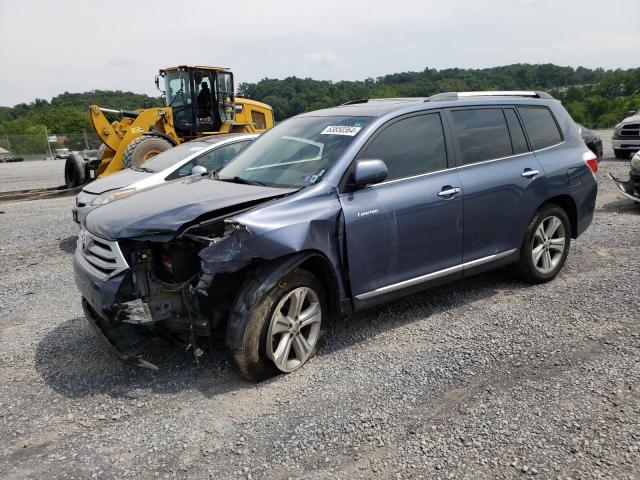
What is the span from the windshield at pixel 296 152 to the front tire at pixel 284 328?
81 cm

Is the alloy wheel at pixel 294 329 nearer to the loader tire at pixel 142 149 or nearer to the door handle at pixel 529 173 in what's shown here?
the door handle at pixel 529 173

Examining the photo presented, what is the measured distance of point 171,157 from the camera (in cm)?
779

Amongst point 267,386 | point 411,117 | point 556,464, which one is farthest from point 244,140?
point 556,464

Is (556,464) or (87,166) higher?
(87,166)

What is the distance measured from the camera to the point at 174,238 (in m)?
3.43

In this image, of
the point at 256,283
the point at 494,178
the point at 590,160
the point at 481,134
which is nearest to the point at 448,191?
the point at 494,178

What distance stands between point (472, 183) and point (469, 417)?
2120mm

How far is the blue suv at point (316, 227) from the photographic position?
344 centimetres

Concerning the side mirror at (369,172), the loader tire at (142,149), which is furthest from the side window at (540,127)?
the loader tire at (142,149)

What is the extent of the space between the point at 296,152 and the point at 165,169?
11.9ft

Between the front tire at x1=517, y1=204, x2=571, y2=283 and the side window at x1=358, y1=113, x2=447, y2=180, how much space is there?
1.39 m

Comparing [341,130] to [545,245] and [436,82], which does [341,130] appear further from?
[436,82]

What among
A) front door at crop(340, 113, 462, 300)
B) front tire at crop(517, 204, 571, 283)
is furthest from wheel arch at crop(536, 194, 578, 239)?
front door at crop(340, 113, 462, 300)

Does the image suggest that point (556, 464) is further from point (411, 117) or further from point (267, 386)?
point (411, 117)
